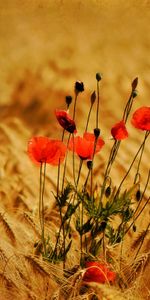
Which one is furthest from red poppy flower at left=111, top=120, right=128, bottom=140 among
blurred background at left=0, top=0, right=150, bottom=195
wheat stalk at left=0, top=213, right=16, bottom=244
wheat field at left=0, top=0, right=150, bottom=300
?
blurred background at left=0, top=0, right=150, bottom=195

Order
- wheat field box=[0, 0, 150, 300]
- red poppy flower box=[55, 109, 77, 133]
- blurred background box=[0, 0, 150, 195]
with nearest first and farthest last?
1. red poppy flower box=[55, 109, 77, 133]
2. wheat field box=[0, 0, 150, 300]
3. blurred background box=[0, 0, 150, 195]

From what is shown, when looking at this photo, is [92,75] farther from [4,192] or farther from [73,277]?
[73,277]

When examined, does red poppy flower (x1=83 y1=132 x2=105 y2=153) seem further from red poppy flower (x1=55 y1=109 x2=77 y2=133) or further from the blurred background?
the blurred background

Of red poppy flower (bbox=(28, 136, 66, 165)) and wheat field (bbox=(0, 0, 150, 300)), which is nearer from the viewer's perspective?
red poppy flower (bbox=(28, 136, 66, 165))

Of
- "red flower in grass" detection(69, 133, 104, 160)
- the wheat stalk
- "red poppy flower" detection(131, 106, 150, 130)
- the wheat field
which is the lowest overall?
the wheat stalk

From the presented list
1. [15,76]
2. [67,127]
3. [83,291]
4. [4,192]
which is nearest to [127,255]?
[83,291]

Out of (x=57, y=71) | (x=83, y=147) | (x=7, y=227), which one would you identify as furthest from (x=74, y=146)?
(x=57, y=71)

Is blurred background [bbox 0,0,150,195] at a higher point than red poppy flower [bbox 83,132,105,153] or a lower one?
higher

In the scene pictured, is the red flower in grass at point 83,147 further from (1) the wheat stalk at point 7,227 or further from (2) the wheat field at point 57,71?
(2) the wheat field at point 57,71
